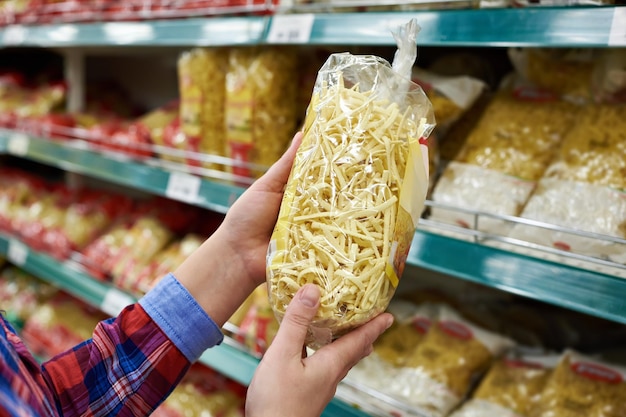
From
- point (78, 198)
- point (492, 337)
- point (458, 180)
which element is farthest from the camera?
point (78, 198)

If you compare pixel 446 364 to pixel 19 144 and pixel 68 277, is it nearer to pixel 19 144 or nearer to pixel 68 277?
pixel 68 277

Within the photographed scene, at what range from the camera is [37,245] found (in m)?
2.06

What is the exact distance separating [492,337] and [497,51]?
0.67 m

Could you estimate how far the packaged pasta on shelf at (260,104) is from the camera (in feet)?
4.53

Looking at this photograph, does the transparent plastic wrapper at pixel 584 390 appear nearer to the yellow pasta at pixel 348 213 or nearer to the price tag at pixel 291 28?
the yellow pasta at pixel 348 213


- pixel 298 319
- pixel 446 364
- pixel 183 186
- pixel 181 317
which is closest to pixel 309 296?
pixel 298 319

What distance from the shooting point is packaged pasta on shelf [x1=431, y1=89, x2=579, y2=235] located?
1.07 m

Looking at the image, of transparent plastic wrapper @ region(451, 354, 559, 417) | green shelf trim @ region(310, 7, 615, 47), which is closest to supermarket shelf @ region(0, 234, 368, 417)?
transparent plastic wrapper @ region(451, 354, 559, 417)

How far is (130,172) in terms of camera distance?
1.67m

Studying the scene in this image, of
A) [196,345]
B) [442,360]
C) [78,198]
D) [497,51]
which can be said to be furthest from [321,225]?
[78,198]

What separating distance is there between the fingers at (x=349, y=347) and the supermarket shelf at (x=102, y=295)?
452mm

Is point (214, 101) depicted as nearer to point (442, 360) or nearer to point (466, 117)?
point (466, 117)

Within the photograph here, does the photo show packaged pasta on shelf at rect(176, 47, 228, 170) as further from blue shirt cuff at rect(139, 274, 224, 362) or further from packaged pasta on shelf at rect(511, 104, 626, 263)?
packaged pasta on shelf at rect(511, 104, 626, 263)

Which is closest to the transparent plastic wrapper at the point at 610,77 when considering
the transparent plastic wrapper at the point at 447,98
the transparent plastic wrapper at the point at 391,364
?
the transparent plastic wrapper at the point at 447,98
